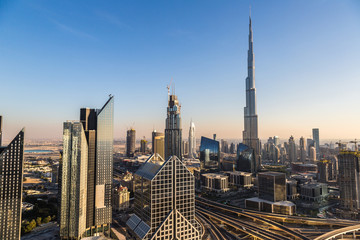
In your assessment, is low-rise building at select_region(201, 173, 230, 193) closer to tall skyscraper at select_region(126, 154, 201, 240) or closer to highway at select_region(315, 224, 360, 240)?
highway at select_region(315, 224, 360, 240)

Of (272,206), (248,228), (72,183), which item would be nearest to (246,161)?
(272,206)

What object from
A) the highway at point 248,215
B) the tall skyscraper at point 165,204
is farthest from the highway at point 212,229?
the tall skyscraper at point 165,204

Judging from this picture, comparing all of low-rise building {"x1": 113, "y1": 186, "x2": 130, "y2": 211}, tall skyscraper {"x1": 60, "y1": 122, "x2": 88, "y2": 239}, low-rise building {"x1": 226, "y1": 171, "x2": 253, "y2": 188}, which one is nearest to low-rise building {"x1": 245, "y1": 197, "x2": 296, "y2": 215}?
low-rise building {"x1": 226, "y1": 171, "x2": 253, "y2": 188}

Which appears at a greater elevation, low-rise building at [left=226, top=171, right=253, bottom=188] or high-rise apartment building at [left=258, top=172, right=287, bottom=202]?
high-rise apartment building at [left=258, top=172, right=287, bottom=202]

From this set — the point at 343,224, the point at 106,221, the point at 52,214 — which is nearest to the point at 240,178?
the point at 343,224

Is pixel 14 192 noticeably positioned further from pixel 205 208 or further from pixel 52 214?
pixel 205 208
